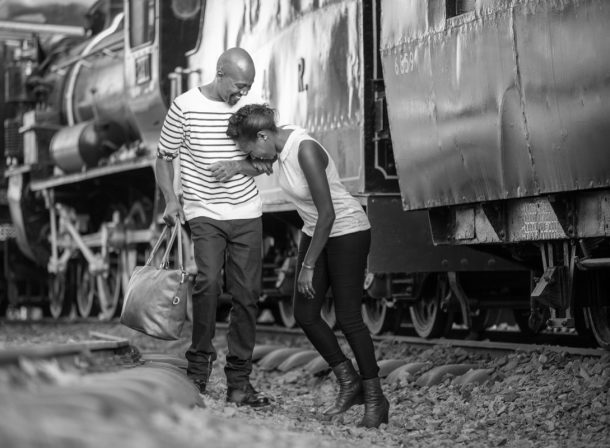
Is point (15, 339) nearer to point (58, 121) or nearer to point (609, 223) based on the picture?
point (58, 121)

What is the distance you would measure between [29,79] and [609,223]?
40.5 feet

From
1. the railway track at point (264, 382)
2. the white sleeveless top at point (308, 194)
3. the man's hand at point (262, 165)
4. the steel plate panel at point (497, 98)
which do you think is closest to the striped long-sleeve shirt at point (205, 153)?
the man's hand at point (262, 165)

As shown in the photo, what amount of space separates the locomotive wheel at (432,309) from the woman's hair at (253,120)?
4023 mm

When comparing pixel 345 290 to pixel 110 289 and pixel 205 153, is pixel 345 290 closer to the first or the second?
pixel 205 153

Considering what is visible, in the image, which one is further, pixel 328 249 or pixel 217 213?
pixel 217 213

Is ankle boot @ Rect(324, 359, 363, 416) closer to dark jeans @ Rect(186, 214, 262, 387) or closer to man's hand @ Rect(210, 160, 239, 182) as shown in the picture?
dark jeans @ Rect(186, 214, 262, 387)

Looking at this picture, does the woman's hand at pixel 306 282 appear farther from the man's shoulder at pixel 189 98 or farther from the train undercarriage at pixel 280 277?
the train undercarriage at pixel 280 277

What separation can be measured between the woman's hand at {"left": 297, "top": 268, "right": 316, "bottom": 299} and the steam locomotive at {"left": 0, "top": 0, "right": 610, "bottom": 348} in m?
1.50

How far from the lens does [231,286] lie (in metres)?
6.43

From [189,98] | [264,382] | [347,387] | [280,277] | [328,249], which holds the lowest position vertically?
[264,382]

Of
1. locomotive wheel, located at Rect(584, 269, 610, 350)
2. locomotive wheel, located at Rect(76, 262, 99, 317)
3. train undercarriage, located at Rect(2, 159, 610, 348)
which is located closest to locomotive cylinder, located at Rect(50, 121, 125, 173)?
train undercarriage, located at Rect(2, 159, 610, 348)

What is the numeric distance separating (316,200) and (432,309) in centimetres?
471

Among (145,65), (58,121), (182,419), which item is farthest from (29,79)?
(182,419)

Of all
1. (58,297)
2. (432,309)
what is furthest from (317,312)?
(58,297)
